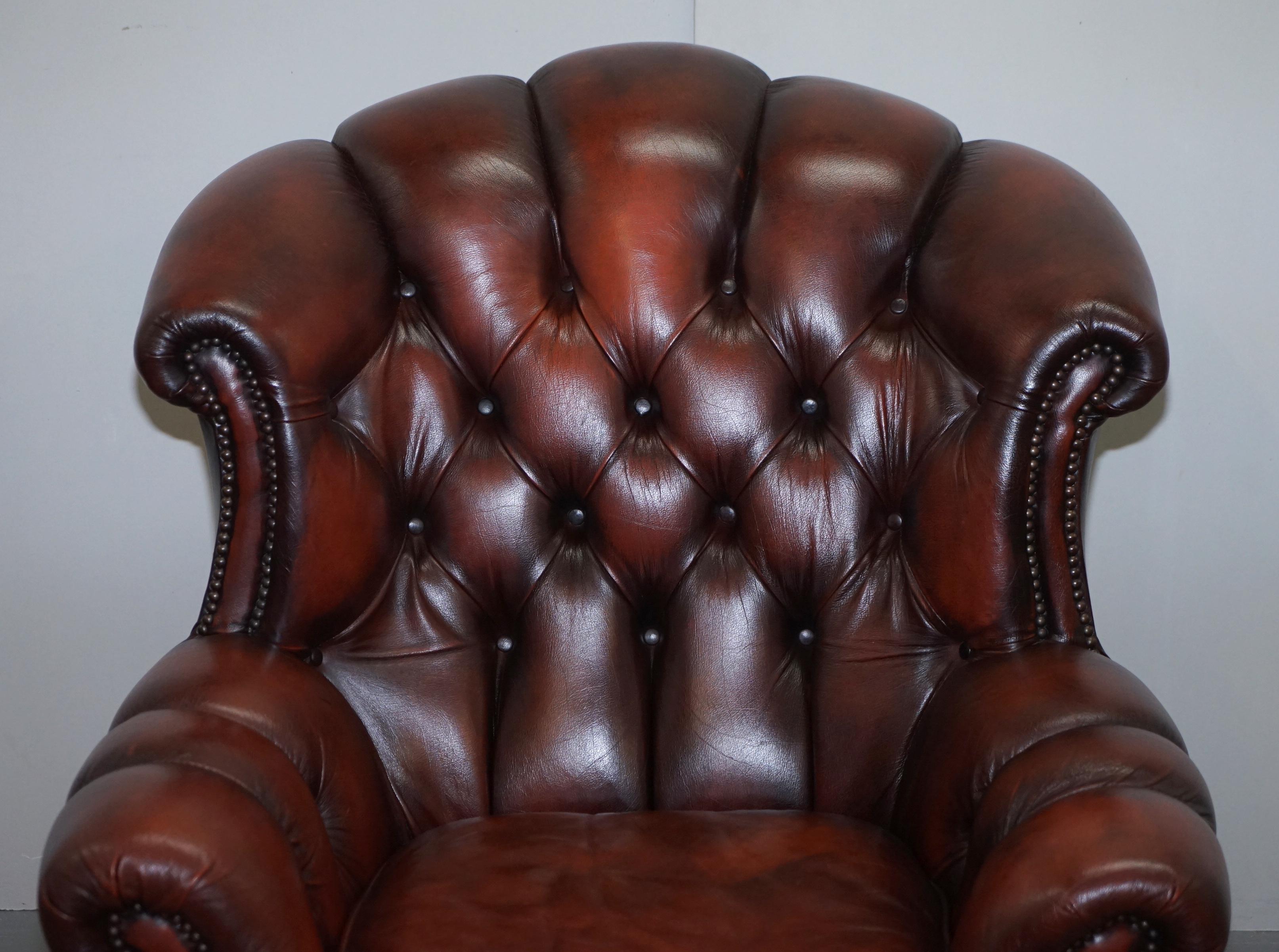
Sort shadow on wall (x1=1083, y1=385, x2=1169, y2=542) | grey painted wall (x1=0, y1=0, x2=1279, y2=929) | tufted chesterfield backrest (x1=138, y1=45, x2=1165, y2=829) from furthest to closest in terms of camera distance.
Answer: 1. shadow on wall (x1=1083, y1=385, x2=1169, y2=542)
2. grey painted wall (x1=0, y1=0, x2=1279, y2=929)
3. tufted chesterfield backrest (x1=138, y1=45, x2=1165, y2=829)

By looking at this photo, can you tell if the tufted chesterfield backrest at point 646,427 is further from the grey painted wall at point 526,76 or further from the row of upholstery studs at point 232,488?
the grey painted wall at point 526,76

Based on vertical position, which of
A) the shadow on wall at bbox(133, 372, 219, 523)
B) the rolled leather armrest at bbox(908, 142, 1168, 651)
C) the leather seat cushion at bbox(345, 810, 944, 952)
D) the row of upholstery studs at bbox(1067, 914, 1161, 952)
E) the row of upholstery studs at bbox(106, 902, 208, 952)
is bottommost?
the leather seat cushion at bbox(345, 810, 944, 952)

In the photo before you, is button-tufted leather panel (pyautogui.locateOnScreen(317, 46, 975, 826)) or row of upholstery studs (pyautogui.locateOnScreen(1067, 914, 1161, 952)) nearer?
row of upholstery studs (pyautogui.locateOnScreen(1067, 914, 1161, 952))

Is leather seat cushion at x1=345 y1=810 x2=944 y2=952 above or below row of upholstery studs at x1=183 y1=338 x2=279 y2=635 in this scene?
below

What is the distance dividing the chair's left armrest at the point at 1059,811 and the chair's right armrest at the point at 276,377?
62cm

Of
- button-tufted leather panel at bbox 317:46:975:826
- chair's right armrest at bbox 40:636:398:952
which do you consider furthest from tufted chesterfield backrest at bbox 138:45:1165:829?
chair's right armrest at bbox 40:636:398:952

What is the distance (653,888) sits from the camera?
44.3 inches

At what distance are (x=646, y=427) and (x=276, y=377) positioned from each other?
40 centimetres

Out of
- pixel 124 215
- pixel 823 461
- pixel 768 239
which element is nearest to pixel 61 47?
pixel 124 215

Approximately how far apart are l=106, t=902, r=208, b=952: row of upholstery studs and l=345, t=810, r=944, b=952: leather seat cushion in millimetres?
188

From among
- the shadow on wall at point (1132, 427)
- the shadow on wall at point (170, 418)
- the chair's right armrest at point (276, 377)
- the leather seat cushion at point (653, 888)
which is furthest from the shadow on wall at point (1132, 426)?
the shadow on wall at point (170, 418)

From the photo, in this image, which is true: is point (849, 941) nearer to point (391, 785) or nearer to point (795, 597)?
point (795, 597)

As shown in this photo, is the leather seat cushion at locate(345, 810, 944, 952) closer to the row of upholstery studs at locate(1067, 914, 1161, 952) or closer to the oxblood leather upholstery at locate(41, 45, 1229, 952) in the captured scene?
the oxblood leather upholstery at locate(41, 45, 1229, 952)

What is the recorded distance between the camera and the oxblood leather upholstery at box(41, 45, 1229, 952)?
118 centimetres
